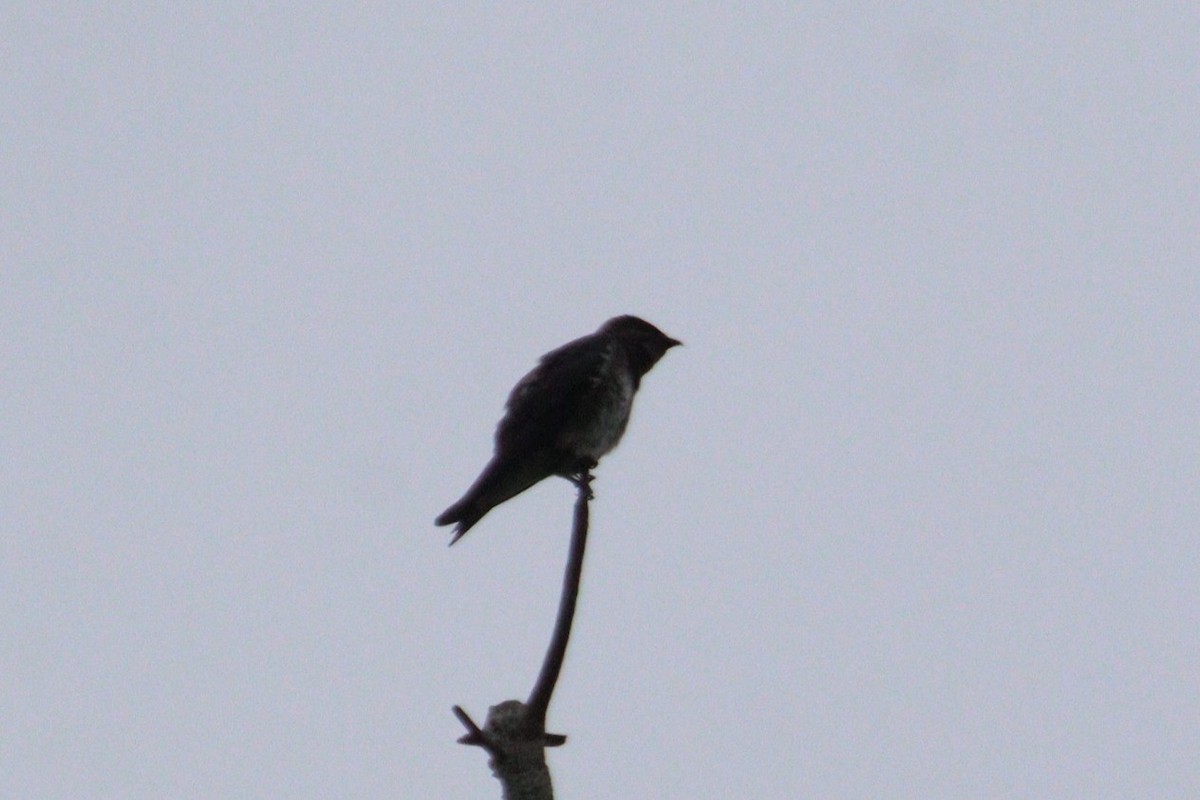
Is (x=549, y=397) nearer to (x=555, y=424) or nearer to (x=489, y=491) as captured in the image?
(x=555, y=424)

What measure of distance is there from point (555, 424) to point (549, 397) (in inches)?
6.3

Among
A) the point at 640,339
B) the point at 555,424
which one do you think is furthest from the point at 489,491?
the point at 640,339

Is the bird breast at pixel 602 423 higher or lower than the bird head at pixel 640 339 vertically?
lower

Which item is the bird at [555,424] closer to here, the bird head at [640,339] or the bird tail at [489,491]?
the bird tail at [489,491]

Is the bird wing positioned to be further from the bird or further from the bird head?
the bird head

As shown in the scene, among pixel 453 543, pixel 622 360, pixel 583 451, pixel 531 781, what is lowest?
pixel 531 781

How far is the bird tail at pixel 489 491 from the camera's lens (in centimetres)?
710

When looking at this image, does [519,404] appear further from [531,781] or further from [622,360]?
[531,781]

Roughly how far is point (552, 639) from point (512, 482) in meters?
3.64

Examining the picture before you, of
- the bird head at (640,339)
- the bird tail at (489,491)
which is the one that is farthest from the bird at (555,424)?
the bird head at (640,339)

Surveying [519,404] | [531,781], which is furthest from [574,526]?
[519,404]

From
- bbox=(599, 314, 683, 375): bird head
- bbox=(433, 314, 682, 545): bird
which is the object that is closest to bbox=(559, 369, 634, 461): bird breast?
bbox=(433, 314, 682, 545): bird

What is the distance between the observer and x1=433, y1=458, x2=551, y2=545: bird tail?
23.3ft

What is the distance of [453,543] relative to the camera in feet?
23.3
